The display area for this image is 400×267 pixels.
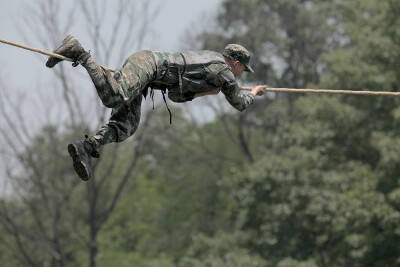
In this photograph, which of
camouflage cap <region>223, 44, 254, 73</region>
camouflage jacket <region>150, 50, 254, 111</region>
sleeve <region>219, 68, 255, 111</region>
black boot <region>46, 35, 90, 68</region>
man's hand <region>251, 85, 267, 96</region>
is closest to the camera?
black boot <region>46, 35, 90, 68</region>

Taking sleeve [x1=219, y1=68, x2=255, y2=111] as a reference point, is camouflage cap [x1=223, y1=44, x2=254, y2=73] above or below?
above

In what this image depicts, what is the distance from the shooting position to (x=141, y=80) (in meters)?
6.75

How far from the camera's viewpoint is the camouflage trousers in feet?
21.4

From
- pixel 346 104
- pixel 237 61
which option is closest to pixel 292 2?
pixel 346 104

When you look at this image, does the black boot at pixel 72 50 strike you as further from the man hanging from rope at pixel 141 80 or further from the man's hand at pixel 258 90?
the man's hand at pixel 258 90

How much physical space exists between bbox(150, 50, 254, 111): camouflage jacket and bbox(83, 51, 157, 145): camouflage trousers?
11 centimetres

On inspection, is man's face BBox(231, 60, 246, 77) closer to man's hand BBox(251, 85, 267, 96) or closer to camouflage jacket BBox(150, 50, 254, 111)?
camouflage jacket BBox(150, 50, 254, 111)

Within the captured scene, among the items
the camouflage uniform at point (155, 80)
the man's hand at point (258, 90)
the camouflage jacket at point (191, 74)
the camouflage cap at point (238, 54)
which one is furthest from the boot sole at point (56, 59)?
the man's hand at point (258, 90)

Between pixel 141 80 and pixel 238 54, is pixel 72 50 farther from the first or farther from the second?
pixel 238 54

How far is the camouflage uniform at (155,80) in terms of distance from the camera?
259 inches

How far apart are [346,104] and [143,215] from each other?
17496mm

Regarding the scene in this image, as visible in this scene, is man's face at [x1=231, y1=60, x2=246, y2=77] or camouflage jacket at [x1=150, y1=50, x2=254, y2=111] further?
man's face at [x1=231, y1=60, x2=246, y2=77]

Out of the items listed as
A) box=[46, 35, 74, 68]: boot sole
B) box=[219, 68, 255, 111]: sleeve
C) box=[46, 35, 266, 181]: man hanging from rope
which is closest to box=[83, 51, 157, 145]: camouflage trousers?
box=[46, 35, 266, 181]: man hanging from rope

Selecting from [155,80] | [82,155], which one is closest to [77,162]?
[82,155]
